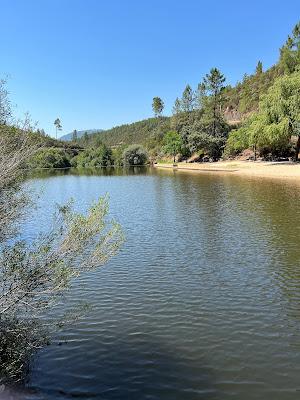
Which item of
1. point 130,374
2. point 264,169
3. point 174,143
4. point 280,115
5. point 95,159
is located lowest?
point 130,374

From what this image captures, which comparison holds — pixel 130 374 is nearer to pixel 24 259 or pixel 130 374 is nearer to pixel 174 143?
pixel 24 259

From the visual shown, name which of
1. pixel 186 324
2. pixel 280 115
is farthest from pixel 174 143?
pixel 186 324

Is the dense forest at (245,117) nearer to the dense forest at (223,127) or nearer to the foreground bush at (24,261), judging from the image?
the dense forest at (223,127)

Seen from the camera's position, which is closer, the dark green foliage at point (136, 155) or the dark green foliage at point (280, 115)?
the dark green foliage at point (280, 115)

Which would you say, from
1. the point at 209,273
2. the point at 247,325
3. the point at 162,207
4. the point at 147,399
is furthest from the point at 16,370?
the point at 162,207

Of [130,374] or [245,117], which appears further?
[245,117]

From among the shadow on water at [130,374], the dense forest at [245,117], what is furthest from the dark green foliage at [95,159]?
the shadow on water at [130,374]

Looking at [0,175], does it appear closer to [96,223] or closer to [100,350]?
[96,223]

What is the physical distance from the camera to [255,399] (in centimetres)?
850

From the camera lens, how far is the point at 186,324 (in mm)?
12242

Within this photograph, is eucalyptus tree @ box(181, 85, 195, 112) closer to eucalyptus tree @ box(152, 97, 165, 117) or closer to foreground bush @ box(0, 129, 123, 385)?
eucalyptus tree @ box(152, 97, 165, 117)

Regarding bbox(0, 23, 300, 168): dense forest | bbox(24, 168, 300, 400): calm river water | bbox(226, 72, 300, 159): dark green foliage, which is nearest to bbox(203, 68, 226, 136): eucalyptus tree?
bbox(0, 23, 300, 168): dense forest

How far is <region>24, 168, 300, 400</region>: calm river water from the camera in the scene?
9.05m

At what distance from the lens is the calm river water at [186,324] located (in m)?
9.05
